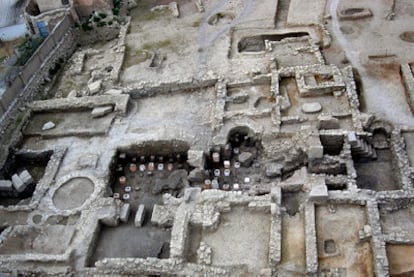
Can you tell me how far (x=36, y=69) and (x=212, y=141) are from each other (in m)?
9.30

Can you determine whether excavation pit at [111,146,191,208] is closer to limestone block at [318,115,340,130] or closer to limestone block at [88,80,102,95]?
limestone block at [88,80,102,95]

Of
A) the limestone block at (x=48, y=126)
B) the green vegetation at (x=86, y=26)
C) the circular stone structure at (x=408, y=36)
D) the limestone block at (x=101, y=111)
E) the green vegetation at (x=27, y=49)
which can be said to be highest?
the green vegetation at (x=86, y=26)

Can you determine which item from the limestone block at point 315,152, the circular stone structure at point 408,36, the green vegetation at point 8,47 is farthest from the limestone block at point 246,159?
the green vegetation at point 8,47

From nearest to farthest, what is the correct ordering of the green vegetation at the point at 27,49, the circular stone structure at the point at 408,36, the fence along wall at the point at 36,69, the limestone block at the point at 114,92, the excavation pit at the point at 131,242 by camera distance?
the excavation pit at the point at 131,242 → the fence along wall at the point at 36,69 → the limestone block at the point at 114,92 → the circular stone structure at the point at 408,36 → the green vegetation at the point at 27,49

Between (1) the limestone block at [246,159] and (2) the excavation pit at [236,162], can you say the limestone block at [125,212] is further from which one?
(1) the limestone block at [246,159]

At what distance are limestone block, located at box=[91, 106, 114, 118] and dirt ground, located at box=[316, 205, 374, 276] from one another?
920 centimetres

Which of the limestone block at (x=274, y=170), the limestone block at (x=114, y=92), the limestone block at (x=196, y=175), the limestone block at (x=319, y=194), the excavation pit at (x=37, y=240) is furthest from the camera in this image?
the limestone block at (x=114, y=92)

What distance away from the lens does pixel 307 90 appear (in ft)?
57.9

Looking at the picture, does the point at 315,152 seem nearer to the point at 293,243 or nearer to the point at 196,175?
the point at 293,243

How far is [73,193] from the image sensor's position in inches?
619

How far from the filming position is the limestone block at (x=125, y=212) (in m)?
14.8

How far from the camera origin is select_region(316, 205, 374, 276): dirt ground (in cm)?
1223

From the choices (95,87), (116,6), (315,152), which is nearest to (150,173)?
(95,87)

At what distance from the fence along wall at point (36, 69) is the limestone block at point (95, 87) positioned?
2.56m
